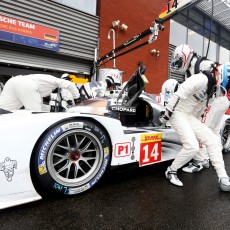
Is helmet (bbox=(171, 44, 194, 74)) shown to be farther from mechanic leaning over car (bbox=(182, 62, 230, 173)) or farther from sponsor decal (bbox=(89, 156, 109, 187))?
sponsor decal (bbox=(89, 156, 109, 187))

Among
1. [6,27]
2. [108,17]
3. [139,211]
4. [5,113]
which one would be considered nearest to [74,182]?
[139,211]

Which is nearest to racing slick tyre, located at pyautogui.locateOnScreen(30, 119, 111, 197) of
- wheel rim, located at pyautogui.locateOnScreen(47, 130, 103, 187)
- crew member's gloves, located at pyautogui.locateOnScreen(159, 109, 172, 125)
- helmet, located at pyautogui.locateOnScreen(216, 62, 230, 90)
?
wheel rim, located at pyautogui.locateOnScreen(47, 130, 103, 187)

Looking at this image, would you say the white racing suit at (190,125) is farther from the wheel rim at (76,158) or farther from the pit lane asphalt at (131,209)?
the wheel rim at (76,158)

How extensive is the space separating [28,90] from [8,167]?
1.68 meters

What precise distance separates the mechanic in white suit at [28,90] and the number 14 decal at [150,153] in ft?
4.19

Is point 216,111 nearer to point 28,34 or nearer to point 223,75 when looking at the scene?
point 223,75

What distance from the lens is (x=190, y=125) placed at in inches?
98.9

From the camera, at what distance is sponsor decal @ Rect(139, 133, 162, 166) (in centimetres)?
229

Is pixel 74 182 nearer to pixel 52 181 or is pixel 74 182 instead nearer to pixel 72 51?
pixel 52 181

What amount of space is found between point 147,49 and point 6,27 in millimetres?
5727

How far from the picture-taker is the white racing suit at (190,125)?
7.69 ft

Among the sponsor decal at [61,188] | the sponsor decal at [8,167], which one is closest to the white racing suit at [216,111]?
the sponsor decal at [61,188]

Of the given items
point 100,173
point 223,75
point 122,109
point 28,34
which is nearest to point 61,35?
point 28,34

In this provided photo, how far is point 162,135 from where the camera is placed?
2.53 meters
